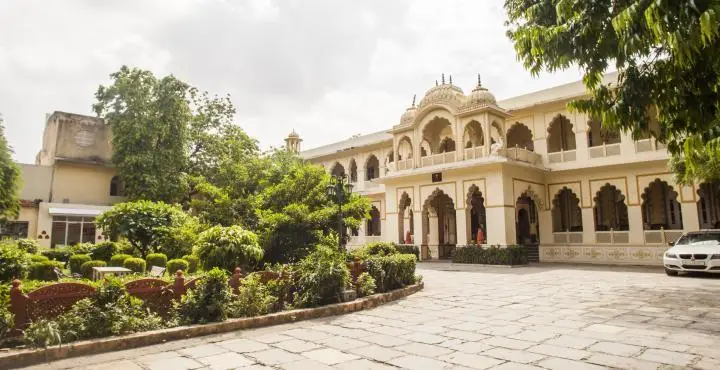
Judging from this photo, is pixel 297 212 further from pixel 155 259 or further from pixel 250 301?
pixel 155 259

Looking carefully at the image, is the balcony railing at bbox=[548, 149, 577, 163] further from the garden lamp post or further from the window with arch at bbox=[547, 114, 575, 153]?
the garden lamp post

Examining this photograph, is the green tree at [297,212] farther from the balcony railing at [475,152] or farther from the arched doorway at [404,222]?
the arched doorway at [404,222]

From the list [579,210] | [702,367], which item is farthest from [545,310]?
[579,210]

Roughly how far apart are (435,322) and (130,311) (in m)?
4.35

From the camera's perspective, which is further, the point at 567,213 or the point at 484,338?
the point at 567,213

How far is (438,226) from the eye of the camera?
22.4m

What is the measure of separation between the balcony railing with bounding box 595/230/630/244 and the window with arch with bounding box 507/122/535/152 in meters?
5.30

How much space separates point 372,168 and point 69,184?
18358mm

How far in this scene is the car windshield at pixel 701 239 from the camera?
40.0ft

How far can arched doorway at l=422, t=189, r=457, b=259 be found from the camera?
20406 millimetres

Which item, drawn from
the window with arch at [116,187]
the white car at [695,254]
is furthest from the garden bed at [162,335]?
the window with arch at [116,187]

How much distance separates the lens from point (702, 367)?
14.3 feet

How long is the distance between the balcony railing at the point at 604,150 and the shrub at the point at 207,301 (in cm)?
1684

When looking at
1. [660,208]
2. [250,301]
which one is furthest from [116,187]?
[660,208]
